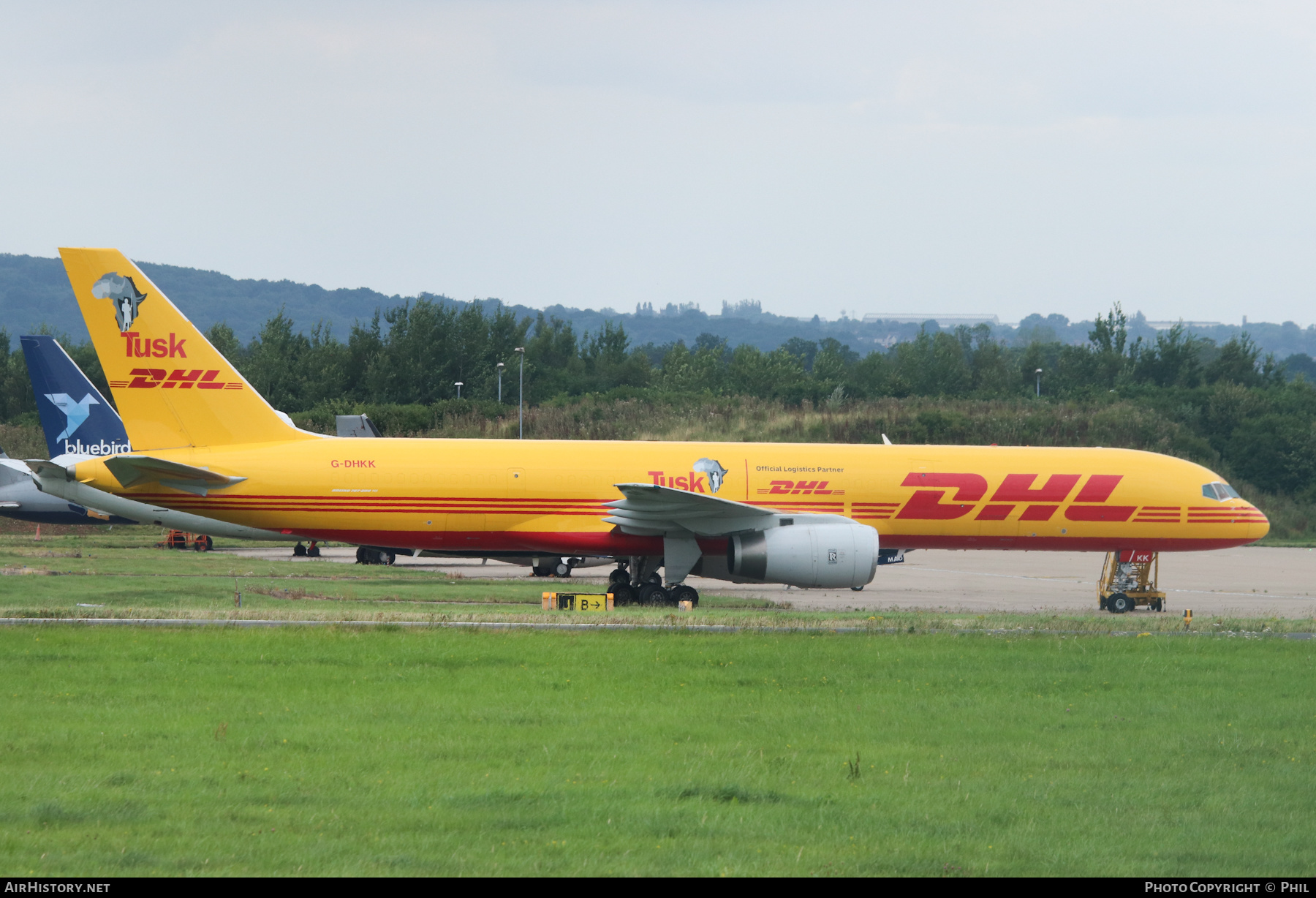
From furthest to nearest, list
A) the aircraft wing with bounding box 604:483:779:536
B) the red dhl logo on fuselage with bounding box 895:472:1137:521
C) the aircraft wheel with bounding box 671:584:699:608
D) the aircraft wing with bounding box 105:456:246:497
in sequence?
the red dhl logo on fuselage with bounding box 895:472:1137:521 < the aircraft wheel with bounding box 671:584:699:608 < the aircraft wing with bounding box 604:483:779:536 < the aircraft wing with bounding box 105:456:246:497

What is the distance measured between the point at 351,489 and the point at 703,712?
1352cm

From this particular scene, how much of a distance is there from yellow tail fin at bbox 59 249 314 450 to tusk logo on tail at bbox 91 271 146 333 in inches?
0.6

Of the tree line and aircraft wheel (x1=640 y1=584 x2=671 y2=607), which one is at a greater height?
the tree line

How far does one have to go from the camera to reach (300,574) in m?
33.4

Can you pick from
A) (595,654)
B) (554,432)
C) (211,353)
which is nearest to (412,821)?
(595,654)

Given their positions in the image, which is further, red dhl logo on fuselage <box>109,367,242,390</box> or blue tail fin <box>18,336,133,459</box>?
blue tail fin <box>18,336,133,459</box>

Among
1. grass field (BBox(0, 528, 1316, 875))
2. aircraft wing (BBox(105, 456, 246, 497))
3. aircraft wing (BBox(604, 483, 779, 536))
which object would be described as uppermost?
aircraft wing (BBox(105, 456, 246, 497))

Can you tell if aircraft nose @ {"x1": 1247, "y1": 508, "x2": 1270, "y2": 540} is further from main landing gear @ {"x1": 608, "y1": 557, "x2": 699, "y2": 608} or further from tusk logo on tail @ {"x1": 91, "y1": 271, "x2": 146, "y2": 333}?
tusk logo on tail @ {"x1": 91, "y1": 271, "x2": 146, "y2": 333}

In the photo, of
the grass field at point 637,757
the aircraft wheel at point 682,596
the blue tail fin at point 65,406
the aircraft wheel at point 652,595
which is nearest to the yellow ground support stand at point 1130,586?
the aircraft wheel at point 682,596

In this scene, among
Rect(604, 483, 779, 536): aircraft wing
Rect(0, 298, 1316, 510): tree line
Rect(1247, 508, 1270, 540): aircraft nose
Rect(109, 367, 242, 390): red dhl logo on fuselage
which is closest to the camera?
Rect(604, 483, 779, 536): aircraft wing

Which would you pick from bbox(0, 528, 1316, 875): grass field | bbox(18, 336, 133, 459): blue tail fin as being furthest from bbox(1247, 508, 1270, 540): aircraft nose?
bbox(18, 336, 133, 459): blue tail fin

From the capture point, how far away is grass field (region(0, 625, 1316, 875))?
8172 millimetres
